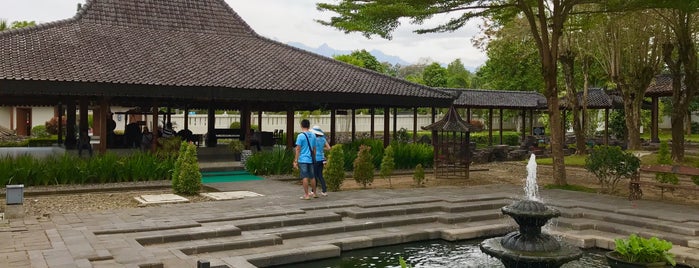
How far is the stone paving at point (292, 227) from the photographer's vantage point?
7613 millimetres

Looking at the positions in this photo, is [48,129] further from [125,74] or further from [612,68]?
[612,68]

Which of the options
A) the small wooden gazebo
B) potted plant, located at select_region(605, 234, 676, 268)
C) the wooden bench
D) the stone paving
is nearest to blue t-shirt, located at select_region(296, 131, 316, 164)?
the stone paving

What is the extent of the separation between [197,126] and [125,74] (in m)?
23.2

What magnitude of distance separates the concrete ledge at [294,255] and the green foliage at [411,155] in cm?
1106

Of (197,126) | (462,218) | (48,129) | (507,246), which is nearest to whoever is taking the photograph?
(507,246)

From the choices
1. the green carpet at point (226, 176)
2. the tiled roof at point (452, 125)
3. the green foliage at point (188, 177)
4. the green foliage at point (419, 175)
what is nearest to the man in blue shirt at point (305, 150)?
the green foliage at point (188, 177)

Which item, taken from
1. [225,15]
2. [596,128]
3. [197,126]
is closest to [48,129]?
[197,126]

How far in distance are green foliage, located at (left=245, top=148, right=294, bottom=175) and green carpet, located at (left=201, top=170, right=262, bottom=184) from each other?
0.27 m

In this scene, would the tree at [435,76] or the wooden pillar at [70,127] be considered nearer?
the wooden pillar at [70,127]

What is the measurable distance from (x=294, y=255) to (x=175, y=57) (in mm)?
11652

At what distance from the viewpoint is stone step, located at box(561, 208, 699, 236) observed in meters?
9.76

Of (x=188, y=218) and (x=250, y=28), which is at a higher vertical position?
(x=250, y=28)

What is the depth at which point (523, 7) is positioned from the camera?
16.0 m

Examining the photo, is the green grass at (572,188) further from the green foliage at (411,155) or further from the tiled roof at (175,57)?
the tiled roof at (175,57)
